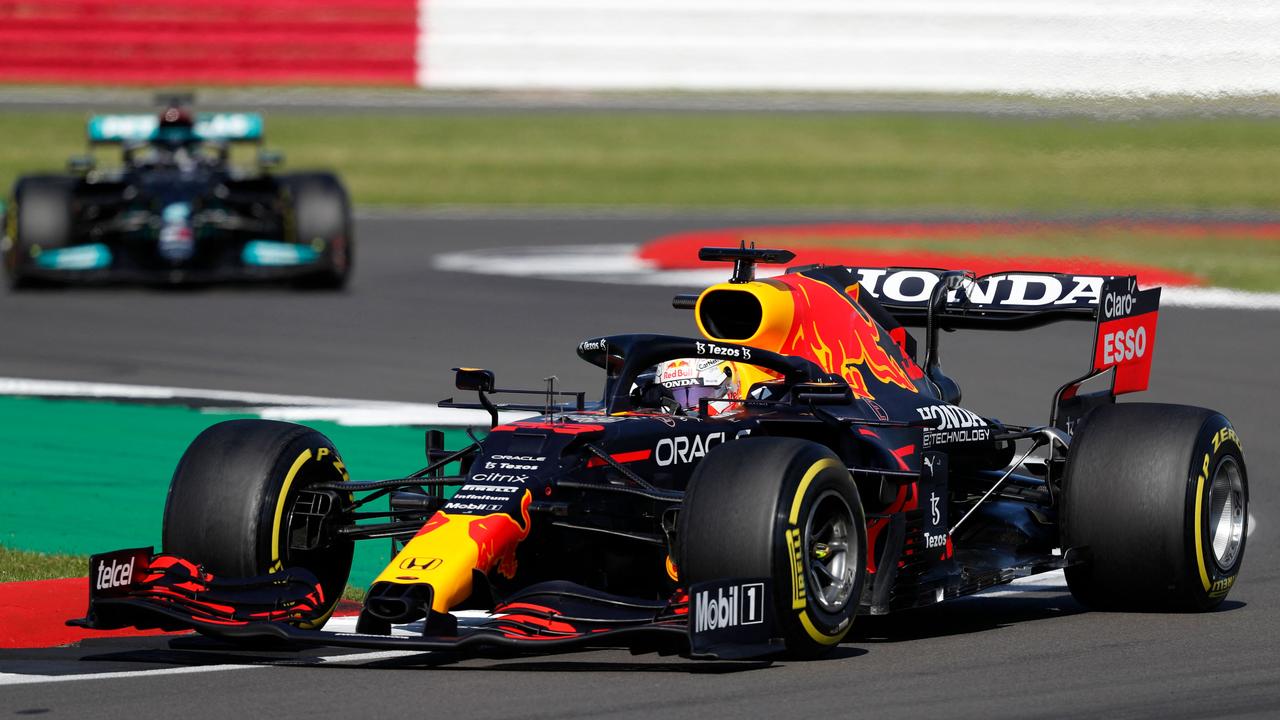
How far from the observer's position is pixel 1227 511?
31.9 feet

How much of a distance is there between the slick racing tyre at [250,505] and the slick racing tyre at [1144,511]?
2990mm

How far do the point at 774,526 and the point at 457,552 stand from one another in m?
1.09

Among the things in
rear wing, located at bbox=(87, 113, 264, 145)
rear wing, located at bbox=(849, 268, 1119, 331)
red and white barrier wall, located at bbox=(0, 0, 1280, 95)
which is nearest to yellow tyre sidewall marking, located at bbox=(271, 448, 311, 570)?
rear wing, located at bbox=(849, 268, 1119, 331)

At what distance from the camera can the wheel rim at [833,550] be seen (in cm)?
824

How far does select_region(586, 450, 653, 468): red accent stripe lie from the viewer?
8430 mm

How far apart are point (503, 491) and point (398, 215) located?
80.2ft

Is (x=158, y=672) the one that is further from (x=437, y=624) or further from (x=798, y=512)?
(x=798, y=512)

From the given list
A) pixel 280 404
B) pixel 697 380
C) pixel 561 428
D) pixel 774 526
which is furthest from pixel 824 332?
pixel 280 404

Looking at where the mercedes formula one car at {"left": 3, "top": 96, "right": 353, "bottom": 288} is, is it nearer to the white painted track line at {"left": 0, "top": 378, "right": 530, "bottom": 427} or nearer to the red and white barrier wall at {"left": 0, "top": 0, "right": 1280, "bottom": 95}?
the white painted track line at {"left": 0, "top": 378, "right": 530, "bottom": 427}

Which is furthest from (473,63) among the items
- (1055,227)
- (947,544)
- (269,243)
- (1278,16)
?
(947,544)

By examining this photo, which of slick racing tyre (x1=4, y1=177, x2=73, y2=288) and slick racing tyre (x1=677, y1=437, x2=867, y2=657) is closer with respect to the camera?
slick racing tyre (x1=677, y1=437, x2=867, y2=657)

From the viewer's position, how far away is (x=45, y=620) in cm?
903

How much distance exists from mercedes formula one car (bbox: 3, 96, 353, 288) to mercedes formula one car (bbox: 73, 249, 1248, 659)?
43.0 ft

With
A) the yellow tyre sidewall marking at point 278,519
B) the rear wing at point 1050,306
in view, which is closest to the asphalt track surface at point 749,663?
the yellow tyre sidewall marking at point 278,519
